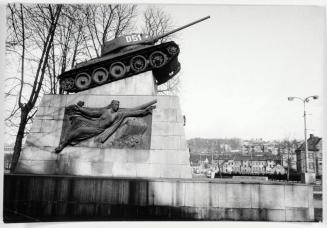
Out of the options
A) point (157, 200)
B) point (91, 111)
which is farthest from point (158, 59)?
point (157, 200)

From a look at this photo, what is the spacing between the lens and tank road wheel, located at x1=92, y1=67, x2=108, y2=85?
440 inches

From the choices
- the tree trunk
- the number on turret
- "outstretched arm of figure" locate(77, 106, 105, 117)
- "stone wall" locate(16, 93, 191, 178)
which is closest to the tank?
the number on turret

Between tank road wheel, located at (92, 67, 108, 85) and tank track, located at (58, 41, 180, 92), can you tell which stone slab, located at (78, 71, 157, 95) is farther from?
tank road wheel, located at (92, 67, 108, 85)

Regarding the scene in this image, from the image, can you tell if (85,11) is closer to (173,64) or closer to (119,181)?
(173,64)

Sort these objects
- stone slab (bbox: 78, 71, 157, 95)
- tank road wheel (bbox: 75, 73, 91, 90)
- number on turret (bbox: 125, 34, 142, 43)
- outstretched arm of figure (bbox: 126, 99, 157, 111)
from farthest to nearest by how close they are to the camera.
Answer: number on turret (bbox: 125, 34, 142, 43) → tank road wheel (bbox: 75, 73, 91, 90) → stone slab (bbox: 78, 71, 157, 95) → outstretched arm of figure (bbox: 126, 99, 157, 111)

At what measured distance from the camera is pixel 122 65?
11305 mm

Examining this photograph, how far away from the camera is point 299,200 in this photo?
847cm

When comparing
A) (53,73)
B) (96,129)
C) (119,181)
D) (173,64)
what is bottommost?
(119,181)

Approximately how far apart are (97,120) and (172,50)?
11.7 ft

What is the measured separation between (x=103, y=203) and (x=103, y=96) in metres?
3.36

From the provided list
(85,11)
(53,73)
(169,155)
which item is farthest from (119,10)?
(169,155)

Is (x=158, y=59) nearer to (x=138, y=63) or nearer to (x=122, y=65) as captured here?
(x=138, y=63)

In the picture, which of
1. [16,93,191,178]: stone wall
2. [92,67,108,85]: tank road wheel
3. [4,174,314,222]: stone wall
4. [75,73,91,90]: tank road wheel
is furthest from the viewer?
[75,73,91,90]: tank road wheel

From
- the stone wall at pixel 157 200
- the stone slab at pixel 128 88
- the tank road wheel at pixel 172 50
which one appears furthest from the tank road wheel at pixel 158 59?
the stone wall at pixel 157 200
